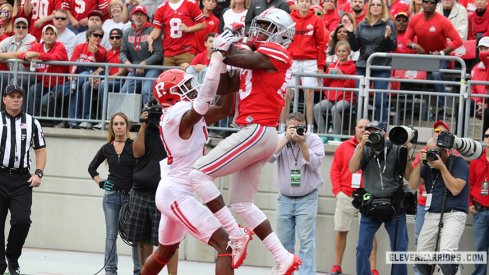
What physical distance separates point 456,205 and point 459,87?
2563mm

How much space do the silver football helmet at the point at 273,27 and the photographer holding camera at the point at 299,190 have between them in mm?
4447

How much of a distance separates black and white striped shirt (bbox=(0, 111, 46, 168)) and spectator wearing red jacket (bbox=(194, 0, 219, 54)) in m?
4.09

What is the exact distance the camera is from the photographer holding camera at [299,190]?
50.0 feet

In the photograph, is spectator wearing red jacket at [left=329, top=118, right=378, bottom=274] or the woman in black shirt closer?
the woman in black shirt

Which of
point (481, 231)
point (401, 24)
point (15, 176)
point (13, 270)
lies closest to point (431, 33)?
point (401, 24)

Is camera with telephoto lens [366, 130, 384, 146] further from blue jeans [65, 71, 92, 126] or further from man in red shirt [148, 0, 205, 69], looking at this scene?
blue jeans [65, 71, 92, 126]

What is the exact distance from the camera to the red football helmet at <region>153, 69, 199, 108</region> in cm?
1113

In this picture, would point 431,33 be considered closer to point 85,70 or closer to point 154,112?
point 85,70

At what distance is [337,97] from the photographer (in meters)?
16.8

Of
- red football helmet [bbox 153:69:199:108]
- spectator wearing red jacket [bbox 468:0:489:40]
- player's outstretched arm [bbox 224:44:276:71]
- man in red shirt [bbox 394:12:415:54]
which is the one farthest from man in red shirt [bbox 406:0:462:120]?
player's outstretched arm [bbox 224:44:276:71]

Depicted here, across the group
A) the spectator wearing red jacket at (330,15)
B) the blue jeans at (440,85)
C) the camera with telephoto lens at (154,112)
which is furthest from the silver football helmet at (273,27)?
the spectator wearing red jacket at (330,15)

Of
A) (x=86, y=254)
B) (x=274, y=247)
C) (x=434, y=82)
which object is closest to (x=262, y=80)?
(x=274, y=247)

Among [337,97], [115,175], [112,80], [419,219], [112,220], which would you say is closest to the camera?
[115,175]

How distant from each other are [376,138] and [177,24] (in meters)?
4.93
